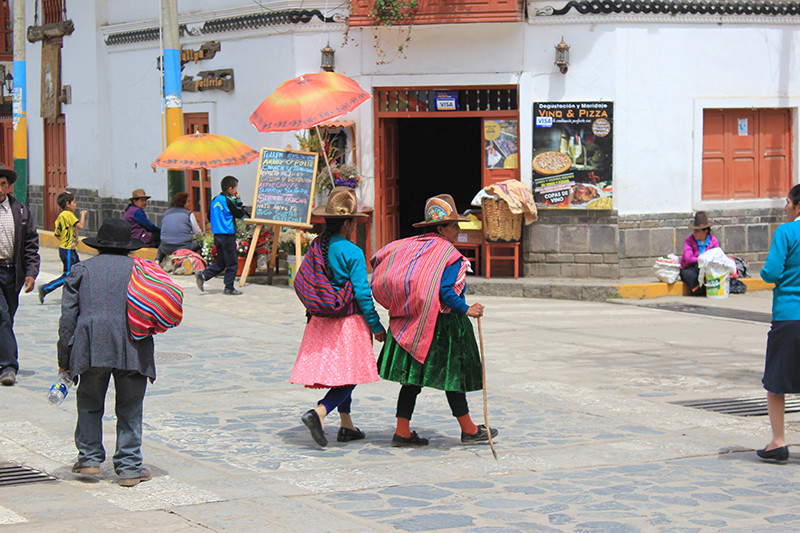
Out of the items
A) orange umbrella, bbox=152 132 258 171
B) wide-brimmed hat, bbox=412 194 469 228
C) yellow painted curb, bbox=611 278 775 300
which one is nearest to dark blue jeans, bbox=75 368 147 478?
wide-brimmed hat, bbox=412 194 469 228

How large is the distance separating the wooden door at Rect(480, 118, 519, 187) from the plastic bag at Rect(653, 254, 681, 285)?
2.49m

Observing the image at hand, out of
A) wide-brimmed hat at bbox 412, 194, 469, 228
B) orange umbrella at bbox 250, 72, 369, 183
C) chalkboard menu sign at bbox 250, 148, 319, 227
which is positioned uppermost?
orange umbrella at bbox 250, 72, 369, 183

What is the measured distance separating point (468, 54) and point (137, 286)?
9760mm

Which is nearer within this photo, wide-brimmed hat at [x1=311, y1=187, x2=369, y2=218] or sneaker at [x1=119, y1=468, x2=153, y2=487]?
sneaker at [x1=119, y1=468, x2=153, y2=487]

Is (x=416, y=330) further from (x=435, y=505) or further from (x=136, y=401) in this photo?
(x=136, y=401)

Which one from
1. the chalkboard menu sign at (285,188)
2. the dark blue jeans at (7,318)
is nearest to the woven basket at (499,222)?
the chalkboard menu sign at (285,188)

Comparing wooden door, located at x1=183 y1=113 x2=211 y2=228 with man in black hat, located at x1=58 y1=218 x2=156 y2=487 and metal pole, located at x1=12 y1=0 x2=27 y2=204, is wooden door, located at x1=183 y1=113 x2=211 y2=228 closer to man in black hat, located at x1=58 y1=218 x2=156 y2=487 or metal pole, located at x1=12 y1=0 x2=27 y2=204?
metal pole, located at x1=12 y1=0 x2=27 y2=204

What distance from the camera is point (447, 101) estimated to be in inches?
569

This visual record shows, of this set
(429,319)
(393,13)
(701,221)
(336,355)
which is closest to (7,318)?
(336,355)

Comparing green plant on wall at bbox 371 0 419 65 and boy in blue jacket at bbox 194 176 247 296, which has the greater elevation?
green plant on wall at bbox 371 0 419 65

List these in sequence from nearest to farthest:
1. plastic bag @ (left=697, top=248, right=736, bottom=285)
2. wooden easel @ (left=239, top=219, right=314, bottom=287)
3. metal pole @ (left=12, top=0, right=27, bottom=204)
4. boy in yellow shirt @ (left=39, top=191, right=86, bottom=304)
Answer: boy in yellow shirt @ (left=39, top=191, right=86, bottom=304)
plastic bag @ (left=697, top=248, right=736, bottom=285)
wooden easel @ (left=239, top=219, right=314, bottom=287)
metal pole @ (left=12, top=0, right=27, bottom=204)

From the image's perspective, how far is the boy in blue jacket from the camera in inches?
516

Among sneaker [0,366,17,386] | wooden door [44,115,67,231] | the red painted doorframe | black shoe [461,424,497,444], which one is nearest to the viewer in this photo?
black shoe [461,424,497,444]

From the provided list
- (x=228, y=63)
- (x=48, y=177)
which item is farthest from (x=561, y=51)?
(x=48, y=177)
